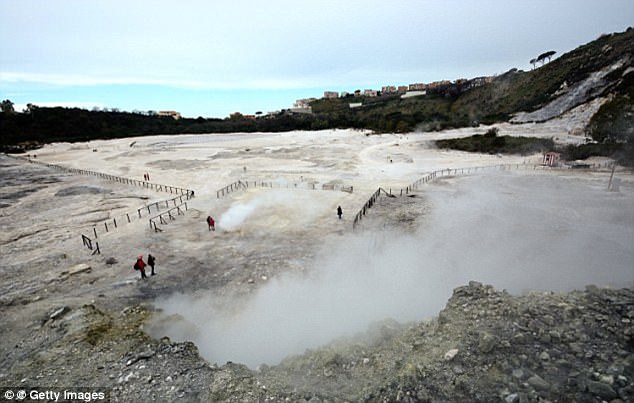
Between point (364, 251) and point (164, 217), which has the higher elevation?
point (164, 217)

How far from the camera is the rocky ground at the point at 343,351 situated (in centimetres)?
582

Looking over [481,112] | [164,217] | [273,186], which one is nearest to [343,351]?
[164,217]

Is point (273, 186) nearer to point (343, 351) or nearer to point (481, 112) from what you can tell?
point (343, 351)

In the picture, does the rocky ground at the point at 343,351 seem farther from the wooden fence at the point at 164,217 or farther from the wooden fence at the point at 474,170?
the wooden fence at the point at 474,170

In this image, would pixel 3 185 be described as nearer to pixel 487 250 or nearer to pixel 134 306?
pixel 134 306

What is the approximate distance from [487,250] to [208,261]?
40.8 feet

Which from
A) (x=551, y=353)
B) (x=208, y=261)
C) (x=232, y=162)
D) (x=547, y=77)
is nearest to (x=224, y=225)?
(x=208, y=261)

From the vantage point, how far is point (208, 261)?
14.0 m

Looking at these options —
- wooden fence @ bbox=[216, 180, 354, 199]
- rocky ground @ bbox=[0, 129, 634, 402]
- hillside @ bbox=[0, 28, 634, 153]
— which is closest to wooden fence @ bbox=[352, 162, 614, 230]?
wooden fence @ bbox=[216, 180, 354, 199]

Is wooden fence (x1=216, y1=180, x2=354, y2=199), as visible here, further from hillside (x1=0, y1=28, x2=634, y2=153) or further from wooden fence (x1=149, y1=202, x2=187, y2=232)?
hillside (x1=0, y1=28, x2=634, y2=153)

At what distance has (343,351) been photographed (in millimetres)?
7453

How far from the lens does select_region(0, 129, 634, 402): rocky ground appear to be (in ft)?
19.1

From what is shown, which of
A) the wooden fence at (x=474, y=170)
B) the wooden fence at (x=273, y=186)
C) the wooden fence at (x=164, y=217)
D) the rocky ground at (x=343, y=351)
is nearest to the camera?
the rocky ground at (x=343, y=351)

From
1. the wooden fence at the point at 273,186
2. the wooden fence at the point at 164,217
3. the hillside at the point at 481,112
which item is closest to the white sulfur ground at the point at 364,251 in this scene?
the wooden fence at the point at 273,186
